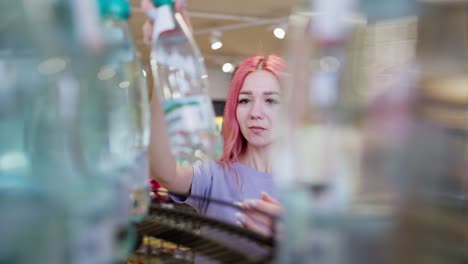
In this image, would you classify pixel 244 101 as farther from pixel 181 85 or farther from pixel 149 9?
pixel 149 9

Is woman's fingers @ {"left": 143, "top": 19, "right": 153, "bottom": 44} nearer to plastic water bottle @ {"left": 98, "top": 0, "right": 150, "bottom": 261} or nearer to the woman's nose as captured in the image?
plastic water bottle @ {"left": 98, "top": 0, "right": 150, "bottom": 261}

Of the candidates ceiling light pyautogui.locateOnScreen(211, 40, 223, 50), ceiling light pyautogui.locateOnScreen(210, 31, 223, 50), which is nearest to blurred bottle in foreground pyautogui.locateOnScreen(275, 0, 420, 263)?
ceiling light pyautogui.locateOnScreen(210, 31, 223, 50)

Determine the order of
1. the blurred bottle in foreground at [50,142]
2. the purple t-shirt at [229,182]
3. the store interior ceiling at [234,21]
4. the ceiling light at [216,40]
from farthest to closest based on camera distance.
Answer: the ceiling light at [216,40] < the store interior ceiling at [234,21] < the purple t-shirt at [229,182] < the blurred bottle in foreground at [50,142]

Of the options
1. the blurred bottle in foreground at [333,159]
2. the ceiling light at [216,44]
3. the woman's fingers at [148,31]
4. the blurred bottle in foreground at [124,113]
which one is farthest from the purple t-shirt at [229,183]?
the ceiling light at [216,44]

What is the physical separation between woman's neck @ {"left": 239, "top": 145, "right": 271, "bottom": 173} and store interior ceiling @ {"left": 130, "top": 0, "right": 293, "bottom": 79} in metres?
2.53

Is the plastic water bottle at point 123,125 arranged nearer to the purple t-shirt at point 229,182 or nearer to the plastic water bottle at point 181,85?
the plastic water bottle at point 181,85

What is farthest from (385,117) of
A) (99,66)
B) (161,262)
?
(161,262)

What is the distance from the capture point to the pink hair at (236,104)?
1402mm

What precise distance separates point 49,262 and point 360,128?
20cm

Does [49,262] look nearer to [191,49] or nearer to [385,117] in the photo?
[385,117]

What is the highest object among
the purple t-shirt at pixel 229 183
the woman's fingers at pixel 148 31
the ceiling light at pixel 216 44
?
the ceiling light at pixel 216 44

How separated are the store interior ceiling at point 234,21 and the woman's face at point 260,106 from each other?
2.54 meters

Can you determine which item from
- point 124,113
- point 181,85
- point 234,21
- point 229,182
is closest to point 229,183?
point 229,182

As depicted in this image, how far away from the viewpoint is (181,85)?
718 mm
